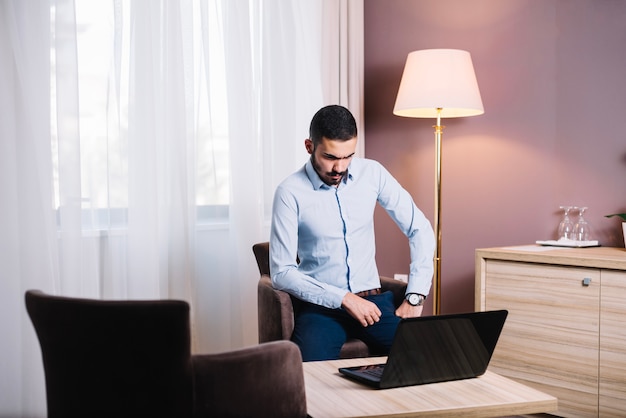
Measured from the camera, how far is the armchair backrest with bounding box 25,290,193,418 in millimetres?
1178

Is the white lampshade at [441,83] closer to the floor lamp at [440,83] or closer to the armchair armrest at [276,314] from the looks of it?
the floor lamp at [440,83]

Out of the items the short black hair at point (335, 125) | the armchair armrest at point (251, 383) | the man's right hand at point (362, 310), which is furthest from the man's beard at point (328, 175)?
the armchair armrest at point (251, 383)

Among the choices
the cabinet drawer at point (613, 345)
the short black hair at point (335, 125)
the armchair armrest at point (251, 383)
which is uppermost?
the short black hair at point (335, 125)

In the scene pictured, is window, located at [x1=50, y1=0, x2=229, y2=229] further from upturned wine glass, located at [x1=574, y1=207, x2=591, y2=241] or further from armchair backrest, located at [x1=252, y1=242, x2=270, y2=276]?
upturned wine glass, located at [x1=574, y1=207, x2=591, y2=241]

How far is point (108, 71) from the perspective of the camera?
273 centimetres

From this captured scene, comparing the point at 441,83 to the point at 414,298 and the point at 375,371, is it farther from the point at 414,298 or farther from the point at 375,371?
the point at 375,371

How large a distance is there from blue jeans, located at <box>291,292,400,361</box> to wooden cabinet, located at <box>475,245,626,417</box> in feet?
2.54

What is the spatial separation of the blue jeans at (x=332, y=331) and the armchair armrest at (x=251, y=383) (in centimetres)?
93

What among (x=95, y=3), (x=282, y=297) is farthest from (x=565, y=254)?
(x=95, y=3)

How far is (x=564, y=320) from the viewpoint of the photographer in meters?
2.77

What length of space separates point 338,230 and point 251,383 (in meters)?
1.27

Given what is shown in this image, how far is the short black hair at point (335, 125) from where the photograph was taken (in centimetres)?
227

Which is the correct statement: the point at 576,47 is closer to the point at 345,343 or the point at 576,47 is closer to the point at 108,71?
the point at 345,343

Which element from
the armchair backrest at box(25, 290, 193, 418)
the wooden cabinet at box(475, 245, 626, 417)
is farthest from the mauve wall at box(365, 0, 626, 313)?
the armchair backrest at box(25, 290, 193, 418)
